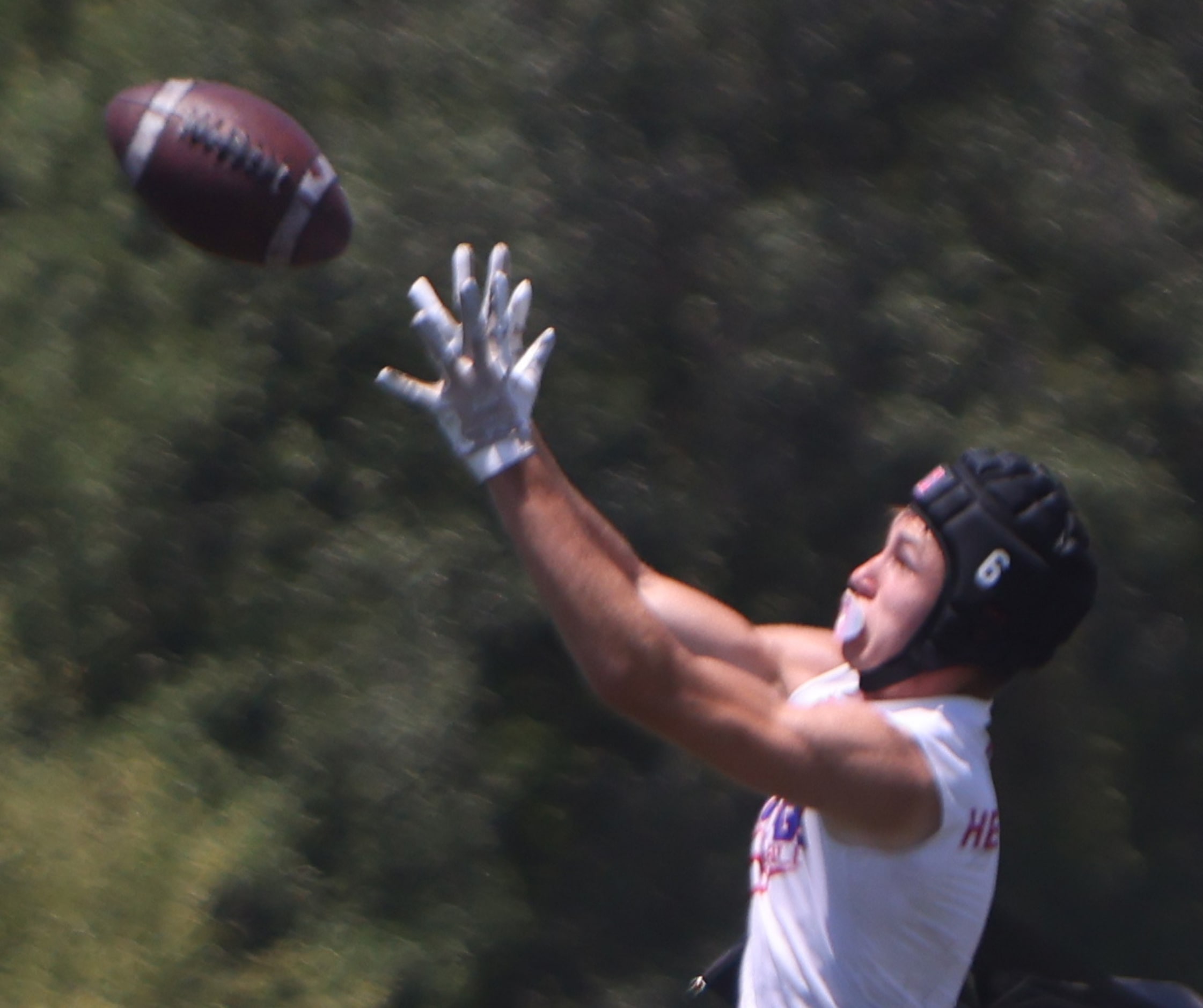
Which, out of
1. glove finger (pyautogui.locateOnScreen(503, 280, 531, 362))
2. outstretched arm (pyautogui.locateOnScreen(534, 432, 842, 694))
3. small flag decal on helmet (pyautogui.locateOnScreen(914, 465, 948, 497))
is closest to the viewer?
glove finger (pyautogui.locateOnScreen(503, 280, 531, 362))

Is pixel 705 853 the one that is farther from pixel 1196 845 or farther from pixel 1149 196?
pixel 1149 196

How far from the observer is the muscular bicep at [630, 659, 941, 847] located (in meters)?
2.26

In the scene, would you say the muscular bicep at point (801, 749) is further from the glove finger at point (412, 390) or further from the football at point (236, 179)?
the football at point (236, 179)

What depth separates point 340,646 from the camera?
492 centimetres

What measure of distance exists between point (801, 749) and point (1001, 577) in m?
0.41

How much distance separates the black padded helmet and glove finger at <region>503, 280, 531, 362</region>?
644mm

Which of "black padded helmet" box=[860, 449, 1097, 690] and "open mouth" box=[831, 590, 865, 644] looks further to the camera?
"open mouth" box=[831, 590, 865, 644]

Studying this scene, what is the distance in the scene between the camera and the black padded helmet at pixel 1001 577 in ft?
8.05

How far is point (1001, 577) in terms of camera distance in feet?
8.02

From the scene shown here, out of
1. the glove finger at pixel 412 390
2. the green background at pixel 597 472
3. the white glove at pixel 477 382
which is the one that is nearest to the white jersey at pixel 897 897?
the white glove at pixel 477 382

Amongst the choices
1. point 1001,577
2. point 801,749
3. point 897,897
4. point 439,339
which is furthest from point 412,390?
point 897,897

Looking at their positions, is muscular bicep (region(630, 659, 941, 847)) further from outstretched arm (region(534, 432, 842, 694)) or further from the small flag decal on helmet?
outstretched arm (region(534, 432, 842, 694))

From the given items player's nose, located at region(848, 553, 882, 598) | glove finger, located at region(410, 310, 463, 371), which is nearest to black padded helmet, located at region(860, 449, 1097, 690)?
player's nose, located at region(848, 553, 882, 598)

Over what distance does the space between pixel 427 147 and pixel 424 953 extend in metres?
2.29
